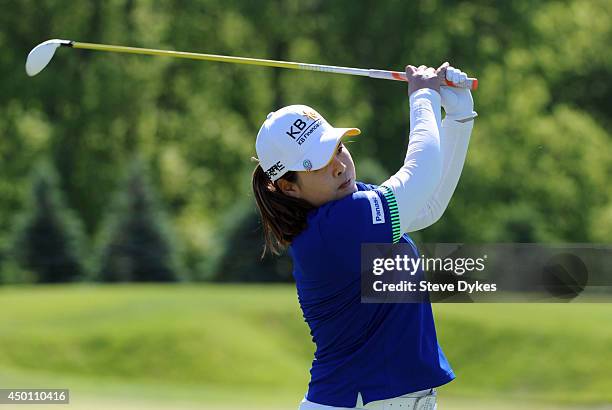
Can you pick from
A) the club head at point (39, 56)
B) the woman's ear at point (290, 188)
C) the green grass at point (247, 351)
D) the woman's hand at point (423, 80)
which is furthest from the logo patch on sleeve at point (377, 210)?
the green grass at point (247, 351)

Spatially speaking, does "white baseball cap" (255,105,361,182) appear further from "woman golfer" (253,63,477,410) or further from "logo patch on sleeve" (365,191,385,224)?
"logo patch on sleeve" (365,191,385,224)

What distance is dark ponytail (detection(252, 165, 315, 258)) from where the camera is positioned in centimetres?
379

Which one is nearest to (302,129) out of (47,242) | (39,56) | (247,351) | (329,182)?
(329,182)

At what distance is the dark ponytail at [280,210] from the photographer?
12.4ft

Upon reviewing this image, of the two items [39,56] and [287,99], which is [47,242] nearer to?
[287,99]

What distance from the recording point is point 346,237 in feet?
12.2

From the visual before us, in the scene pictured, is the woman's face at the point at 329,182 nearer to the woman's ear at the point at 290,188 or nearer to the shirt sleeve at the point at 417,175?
the woman's ear at the point at 290,188

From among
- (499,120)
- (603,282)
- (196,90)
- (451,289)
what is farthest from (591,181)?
(451,289)

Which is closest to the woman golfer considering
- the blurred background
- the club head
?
the club head

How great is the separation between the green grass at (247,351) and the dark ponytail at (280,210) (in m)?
8.99

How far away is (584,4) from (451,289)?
112ft

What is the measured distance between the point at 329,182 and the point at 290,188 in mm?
134

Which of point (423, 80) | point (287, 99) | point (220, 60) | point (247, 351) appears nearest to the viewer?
point (423, 80)

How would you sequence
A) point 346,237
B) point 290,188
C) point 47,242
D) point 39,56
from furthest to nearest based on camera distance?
point 47,242 < point 39,56 < point 290,188 < point 346,237
